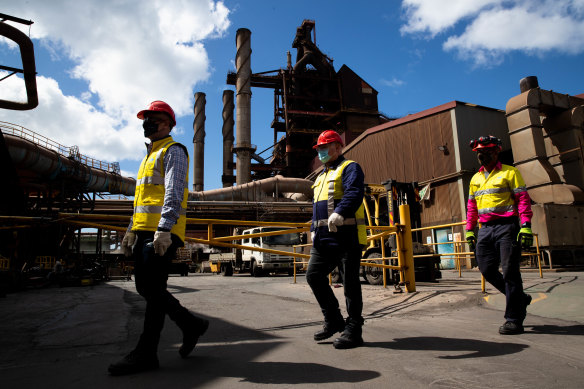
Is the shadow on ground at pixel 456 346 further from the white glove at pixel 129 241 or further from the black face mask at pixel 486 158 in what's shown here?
the white glove at pixel 129 241

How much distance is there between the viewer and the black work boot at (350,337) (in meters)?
2.89

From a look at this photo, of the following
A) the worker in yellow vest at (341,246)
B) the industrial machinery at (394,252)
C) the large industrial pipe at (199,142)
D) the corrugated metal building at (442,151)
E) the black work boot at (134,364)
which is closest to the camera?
the black work boot at (134,364)

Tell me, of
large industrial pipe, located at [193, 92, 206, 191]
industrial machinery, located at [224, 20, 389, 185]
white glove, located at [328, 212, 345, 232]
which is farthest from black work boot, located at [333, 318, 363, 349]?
large industrial pipe, located at [193, 92, 206, 191]

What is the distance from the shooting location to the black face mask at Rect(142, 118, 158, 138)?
293cm

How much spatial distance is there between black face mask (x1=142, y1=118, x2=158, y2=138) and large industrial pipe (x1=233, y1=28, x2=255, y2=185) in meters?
37.5

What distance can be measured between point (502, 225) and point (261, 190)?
1236 inches

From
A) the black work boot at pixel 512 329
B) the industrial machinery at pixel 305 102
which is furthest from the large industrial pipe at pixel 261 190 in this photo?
the black work boot at pixel 512 329

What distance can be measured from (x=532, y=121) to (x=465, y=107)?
404 cm

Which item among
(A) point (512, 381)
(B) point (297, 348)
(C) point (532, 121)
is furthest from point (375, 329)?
(C) point (532, 121)

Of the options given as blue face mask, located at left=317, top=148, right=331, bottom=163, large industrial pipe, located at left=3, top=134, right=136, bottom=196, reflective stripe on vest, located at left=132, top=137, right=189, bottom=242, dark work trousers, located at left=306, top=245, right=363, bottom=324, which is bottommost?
dark work trousers, located at left=306, top=245, right=363, bottom=324

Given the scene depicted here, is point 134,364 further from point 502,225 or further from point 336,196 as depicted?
point 502,225

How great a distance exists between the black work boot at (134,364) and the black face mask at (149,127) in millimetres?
1576

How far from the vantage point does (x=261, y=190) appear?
3453cm

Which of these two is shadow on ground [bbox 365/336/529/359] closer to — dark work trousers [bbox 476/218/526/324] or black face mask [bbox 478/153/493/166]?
dark work trousers [bbox 476/218/526/324]
